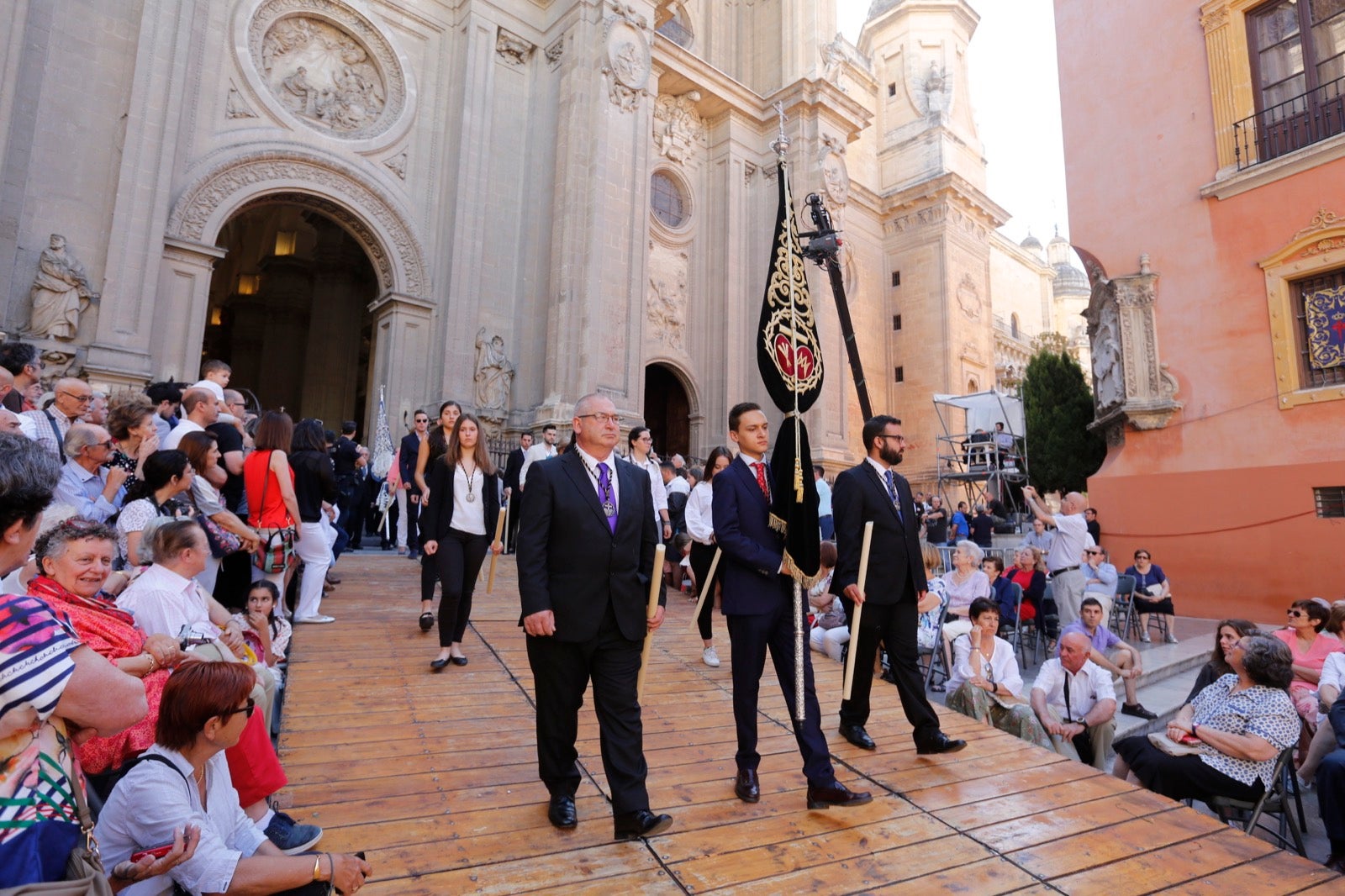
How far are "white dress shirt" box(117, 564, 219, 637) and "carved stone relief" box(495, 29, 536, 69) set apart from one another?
54.1 feet

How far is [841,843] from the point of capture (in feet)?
10.9

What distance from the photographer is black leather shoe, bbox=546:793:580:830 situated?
11.0ft

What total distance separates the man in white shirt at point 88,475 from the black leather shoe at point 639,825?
3.98 meters

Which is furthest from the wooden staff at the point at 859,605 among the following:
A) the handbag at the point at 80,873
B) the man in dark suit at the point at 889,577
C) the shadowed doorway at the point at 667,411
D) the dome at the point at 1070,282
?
the dome at the point at 1070,282

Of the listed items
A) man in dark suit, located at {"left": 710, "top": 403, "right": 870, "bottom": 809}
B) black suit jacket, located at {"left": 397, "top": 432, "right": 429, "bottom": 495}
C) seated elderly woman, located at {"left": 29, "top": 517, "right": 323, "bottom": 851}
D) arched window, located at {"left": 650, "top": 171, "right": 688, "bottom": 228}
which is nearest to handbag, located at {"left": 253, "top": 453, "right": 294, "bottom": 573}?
seated elderly woman, located at {"left": 29, "top": 517, "right": 323, "bottom": 851}

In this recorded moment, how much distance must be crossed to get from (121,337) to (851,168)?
26376mm

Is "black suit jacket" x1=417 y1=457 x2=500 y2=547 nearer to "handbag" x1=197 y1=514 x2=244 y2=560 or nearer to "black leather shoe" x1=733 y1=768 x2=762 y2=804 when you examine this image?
"handbag" x1=197 y1=514 x2=244 y2=560

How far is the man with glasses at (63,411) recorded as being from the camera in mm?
5277

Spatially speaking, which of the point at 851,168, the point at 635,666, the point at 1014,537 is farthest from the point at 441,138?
the point at 851,168

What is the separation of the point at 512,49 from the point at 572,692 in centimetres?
1776

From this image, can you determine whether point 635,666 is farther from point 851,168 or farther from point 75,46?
point 851,168

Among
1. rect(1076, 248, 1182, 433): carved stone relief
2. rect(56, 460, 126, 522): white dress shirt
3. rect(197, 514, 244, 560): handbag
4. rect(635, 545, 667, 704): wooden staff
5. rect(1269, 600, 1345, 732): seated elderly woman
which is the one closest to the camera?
rect(635, 545, 667, 704): wooden staff

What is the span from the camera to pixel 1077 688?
18.8ft

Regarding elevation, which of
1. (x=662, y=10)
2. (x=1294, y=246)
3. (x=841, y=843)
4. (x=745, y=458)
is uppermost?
(x=662, y=10)
